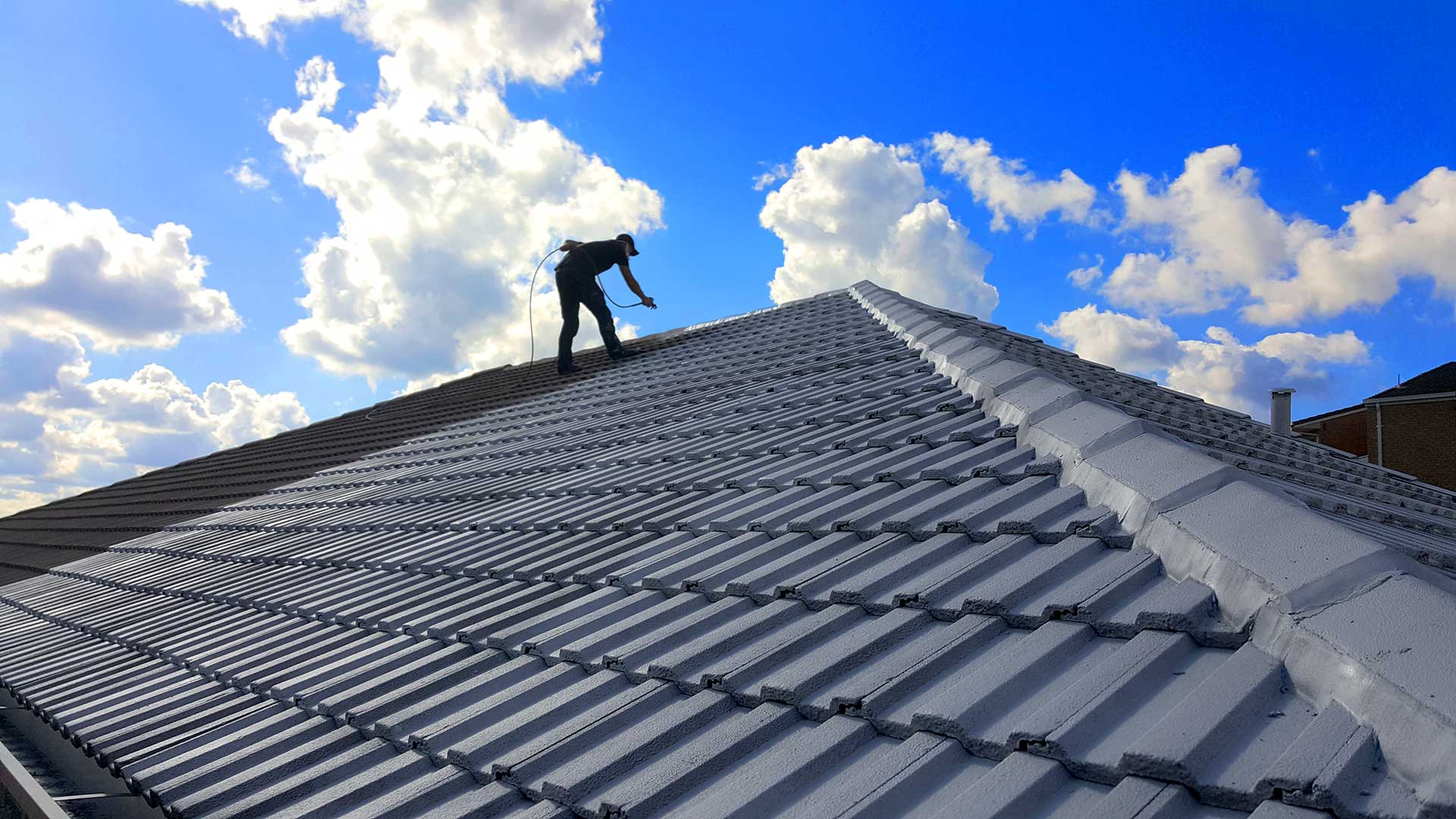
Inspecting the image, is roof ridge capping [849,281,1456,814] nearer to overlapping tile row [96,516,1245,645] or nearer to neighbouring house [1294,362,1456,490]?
overlapping tile row [96,516,1245,645]

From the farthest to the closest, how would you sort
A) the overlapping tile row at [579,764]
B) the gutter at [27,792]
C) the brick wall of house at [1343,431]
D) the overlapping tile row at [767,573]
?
1. the brick wall of house at [1343,431]
2. the gutter at [27,792]
3. the overlapping tile row at [767,573]
4. the overlapping tile row at [579,764]

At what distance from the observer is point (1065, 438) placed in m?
3.32

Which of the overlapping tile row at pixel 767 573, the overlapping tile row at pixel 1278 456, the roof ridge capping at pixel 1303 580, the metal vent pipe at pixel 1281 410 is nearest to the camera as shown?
the roof ridge capping at pixel 1303 580

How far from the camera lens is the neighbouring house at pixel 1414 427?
2628cm

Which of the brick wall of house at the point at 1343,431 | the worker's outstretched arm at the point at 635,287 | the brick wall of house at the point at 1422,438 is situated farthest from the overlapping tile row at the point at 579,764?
the brick wall of house at the point at 1343,431

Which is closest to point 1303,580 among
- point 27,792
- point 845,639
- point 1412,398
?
point 845,639

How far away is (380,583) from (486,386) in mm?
7906

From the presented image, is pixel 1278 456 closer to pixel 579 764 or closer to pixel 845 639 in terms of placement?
pixel 845 639

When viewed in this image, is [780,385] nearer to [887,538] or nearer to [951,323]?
[951,323]

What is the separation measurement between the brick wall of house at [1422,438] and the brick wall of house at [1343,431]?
90cm

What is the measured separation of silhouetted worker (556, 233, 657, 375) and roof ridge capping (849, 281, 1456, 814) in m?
7.46

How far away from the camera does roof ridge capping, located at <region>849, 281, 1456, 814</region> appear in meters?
1.57

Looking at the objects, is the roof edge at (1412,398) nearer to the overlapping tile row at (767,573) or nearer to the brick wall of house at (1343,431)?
the brick wall of house at (1343,431)

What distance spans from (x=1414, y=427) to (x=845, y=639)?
31245 mm
